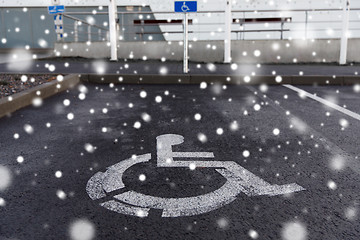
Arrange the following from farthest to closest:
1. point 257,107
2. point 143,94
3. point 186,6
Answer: point 186,6 < point 143,94 < point 257,107

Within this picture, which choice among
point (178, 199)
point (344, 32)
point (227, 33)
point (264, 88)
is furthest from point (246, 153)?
point (344, 32)

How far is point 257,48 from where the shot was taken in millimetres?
14594

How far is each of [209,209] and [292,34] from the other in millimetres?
14737

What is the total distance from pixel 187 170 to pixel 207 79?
6.34 m

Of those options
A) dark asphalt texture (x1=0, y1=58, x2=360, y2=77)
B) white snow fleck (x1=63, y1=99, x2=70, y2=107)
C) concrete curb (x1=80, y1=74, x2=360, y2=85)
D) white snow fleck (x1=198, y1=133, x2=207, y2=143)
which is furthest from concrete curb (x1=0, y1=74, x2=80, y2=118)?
white snow fleck (x1=198, y1=133, x2=207, y2=143)

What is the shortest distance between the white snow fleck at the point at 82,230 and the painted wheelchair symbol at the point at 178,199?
21 cm

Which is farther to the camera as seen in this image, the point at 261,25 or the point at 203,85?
the point at 261,25

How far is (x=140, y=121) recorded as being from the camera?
Answer: 4996 millimetres

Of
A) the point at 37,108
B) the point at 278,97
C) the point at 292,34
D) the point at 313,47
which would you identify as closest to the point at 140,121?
the point at 37,108

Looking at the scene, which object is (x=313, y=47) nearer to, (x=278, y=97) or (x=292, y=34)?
(x=292, y=34)

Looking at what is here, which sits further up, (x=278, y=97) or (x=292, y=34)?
(x=292, y=34)

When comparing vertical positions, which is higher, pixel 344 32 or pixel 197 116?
pixel 344 32

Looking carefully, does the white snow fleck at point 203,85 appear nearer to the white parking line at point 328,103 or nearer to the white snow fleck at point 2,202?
the white parking line at point 328,103

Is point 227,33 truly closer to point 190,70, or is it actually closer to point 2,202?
point 190,70
